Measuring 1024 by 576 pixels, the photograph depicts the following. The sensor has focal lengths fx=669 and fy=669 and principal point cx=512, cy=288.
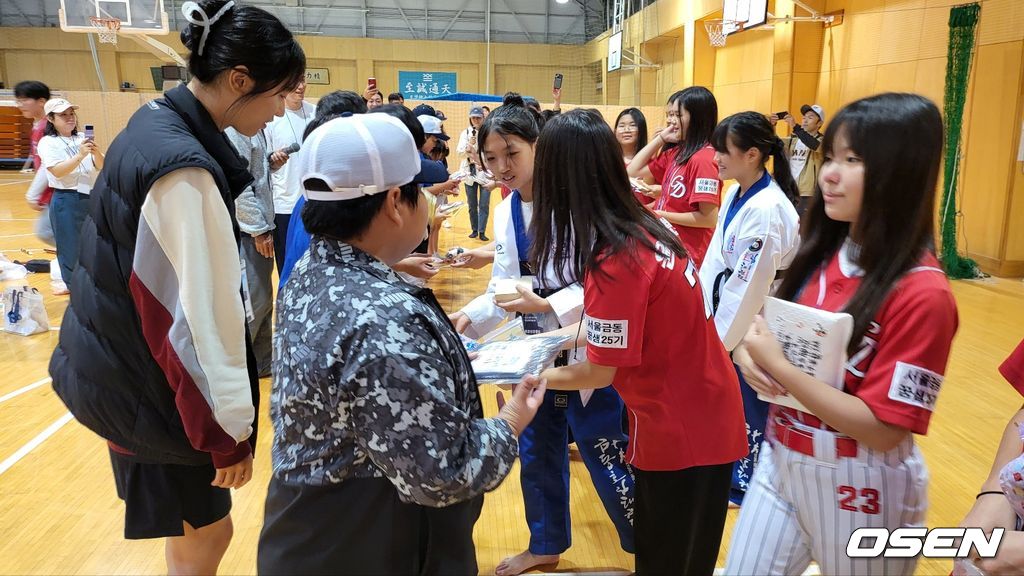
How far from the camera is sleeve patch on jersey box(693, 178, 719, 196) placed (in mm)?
3500

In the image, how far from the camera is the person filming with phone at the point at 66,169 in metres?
5.16

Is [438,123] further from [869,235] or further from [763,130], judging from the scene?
[869,235]

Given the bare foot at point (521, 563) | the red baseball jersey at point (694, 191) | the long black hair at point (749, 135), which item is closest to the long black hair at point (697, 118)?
the red baseball jersey at point (694, 191)

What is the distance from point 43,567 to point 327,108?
2238mm

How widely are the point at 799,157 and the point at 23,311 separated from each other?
8379 mm

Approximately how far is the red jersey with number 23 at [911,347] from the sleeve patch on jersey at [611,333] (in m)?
0.51

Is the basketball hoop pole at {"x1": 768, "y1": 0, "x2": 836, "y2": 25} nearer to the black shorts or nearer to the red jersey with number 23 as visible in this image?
the red jersey with number 23

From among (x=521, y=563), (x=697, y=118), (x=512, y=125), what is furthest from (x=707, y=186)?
(x=521, y=563)

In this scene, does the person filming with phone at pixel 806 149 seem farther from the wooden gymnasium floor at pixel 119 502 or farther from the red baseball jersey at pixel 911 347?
the red baseball jersey at pixel 911 347

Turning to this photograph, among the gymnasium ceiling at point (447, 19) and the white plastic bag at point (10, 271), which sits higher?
the gymnasium ceiling at point (447, 19)

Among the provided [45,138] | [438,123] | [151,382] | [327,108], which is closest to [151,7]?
[45,138]

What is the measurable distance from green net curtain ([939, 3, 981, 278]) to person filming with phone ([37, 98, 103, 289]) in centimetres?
863

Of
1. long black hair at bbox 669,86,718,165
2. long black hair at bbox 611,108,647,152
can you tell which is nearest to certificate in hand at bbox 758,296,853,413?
long black hair at bbox 669,86,718,165

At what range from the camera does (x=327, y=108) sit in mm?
3242
